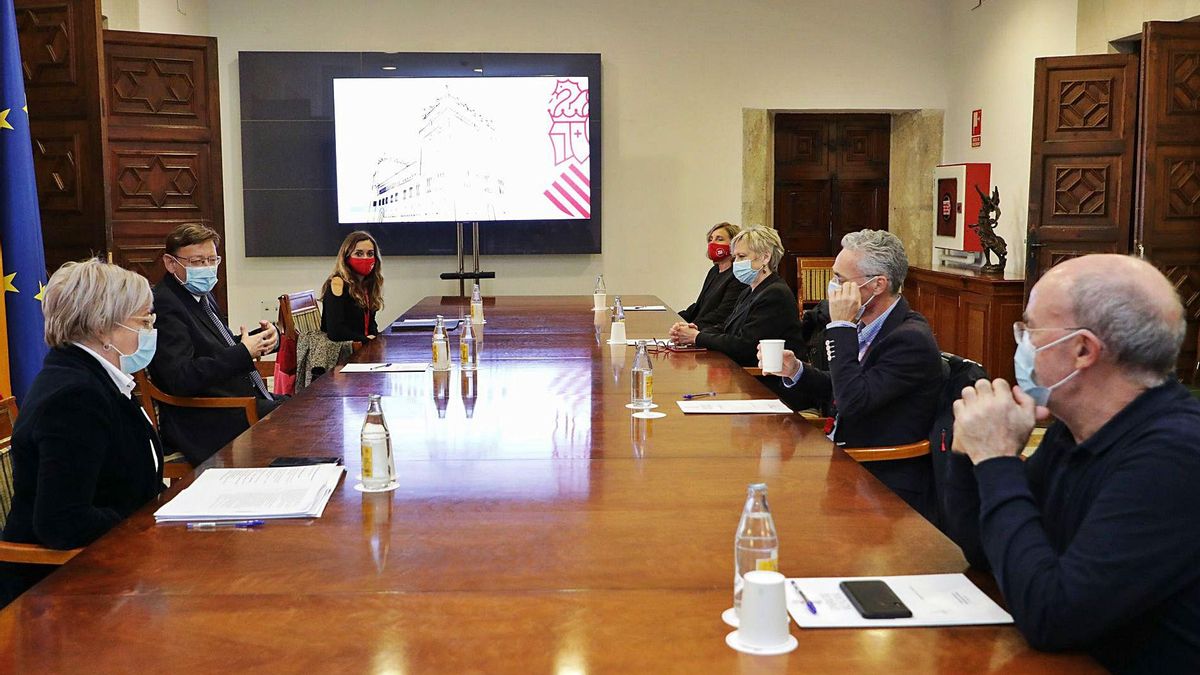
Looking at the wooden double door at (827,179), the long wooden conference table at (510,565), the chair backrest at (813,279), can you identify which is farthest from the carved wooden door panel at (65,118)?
the wooden double door at (827,179)

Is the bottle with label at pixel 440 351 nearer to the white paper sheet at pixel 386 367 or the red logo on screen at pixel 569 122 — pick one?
the white paper sheet at pixel 386 367

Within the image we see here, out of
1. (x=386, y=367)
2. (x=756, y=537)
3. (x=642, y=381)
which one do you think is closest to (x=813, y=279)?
(x=386, y=367)

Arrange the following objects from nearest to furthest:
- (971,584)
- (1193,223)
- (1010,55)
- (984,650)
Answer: (984,650) → (971,584) → (1193,223) → (1010,55)

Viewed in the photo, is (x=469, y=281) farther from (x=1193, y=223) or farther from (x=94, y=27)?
(x=1193, y=223)

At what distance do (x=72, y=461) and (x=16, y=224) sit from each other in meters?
2.85

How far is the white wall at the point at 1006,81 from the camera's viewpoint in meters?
8.02

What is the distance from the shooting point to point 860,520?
2203mm

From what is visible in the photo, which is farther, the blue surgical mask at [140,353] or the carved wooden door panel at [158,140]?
the carved wooden door panel at [158,140]

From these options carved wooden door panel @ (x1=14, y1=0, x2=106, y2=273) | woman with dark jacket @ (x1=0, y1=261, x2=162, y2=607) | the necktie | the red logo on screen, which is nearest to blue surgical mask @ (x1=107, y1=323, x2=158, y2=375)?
woman with dark jacket @ (x1=0, y1=261, x2=162, y2=607)

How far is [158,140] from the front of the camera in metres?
7.13

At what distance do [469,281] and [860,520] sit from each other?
7.46 m

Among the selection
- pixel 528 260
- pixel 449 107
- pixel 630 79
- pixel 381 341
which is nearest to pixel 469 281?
pixel 528 260

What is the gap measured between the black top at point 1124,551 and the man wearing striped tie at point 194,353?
325 centimetres

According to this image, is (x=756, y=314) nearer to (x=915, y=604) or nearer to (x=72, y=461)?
(x=72, y=461)
